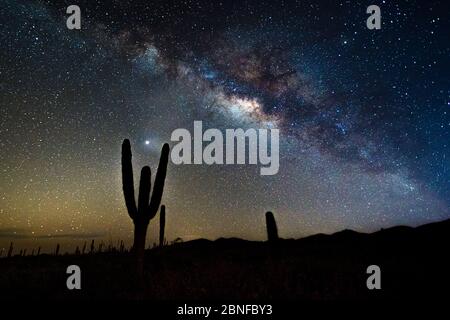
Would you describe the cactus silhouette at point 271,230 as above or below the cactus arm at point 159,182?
below

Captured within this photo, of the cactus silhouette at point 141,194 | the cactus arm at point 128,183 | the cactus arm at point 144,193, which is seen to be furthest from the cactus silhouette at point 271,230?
the cactus arm at point 128,183

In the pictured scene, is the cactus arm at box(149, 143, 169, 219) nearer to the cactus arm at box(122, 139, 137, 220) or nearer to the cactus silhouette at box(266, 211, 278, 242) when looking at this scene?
the cactus arm at box(122, 139, 137, 220)

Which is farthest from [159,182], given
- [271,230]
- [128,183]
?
[271,230]

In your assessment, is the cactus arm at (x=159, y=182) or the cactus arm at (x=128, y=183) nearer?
the cactus arm at (x=128, y=183)

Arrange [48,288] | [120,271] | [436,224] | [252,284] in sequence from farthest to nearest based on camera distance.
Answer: [436,224], [120,271], [48,288], [252,284]

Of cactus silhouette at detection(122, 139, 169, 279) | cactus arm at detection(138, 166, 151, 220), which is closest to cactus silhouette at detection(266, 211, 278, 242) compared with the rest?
cactus silhouette at detection(122, 139, 169, 279)

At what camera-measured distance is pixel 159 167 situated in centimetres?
1142

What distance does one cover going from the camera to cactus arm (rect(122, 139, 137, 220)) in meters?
11.1

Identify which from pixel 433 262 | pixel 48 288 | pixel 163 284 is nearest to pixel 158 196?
pixel 163 284

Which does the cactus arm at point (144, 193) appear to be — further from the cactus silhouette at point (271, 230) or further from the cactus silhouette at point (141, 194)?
the cactus silhouette at point (271, 230)

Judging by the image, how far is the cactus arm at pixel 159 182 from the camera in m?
11.2
